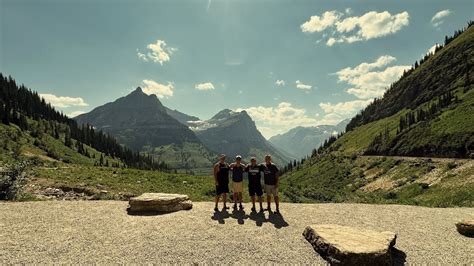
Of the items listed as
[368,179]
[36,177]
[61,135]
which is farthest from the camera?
[61,135]

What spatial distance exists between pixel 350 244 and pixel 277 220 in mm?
5589

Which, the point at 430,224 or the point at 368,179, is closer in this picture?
the point at 430,224

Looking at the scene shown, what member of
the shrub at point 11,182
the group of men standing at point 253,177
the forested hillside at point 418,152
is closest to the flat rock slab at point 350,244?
the group of men standing at point 253,177

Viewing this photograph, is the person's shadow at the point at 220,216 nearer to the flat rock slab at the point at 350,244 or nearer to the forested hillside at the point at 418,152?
the flat rock slab at the point at 350,244

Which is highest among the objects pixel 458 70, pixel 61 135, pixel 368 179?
pixel 458 70

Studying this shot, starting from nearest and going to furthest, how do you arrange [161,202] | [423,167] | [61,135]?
[161,202]
[423,167]
[61,135]

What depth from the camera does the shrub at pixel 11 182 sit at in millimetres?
21969

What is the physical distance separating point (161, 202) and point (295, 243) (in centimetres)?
929

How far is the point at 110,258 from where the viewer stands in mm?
11797

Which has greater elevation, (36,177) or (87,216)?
(36,177)

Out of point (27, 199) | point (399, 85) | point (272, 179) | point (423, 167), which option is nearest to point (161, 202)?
point (272, 179)

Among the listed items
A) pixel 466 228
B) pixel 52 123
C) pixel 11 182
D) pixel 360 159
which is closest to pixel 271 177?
pixel 466 228

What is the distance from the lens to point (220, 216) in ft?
57.7

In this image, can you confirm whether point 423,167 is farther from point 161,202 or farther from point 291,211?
point 161,202
